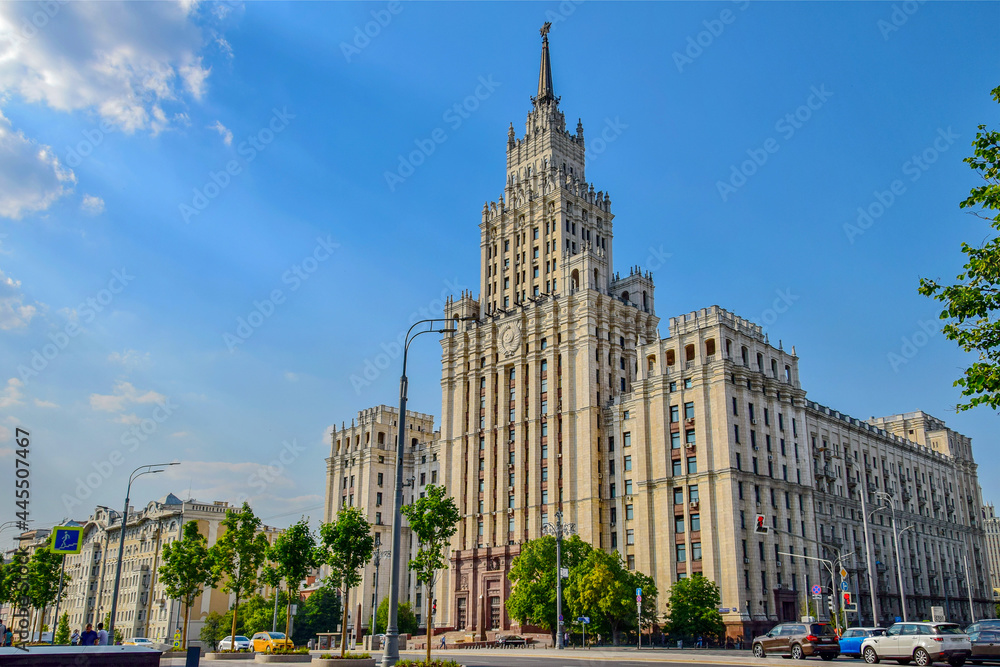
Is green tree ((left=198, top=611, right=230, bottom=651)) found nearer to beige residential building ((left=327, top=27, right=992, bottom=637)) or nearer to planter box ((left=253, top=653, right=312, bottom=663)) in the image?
beige residential building ((left=327, top=27, right=992, bottom=637))

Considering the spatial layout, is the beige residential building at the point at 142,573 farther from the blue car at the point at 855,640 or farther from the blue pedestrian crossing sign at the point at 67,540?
the blue car at the point at 855,640

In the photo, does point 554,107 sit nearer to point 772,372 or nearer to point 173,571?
point 772,372

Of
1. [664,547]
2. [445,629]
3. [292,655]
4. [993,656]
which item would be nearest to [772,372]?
[664,547]

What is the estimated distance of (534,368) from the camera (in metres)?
97.9

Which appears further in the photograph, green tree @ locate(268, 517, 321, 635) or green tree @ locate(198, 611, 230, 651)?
green tree @ locate(198, 611, 230, 651)

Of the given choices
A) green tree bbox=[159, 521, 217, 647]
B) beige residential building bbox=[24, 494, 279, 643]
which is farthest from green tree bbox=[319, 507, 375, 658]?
beige residential building bbox=[24, 494, 279, 643]

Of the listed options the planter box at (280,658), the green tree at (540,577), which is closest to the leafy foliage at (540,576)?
the green tree at (540,577)

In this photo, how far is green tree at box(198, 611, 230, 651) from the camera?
101 m

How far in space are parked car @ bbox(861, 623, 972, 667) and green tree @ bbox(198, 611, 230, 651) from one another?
8521 centimetres

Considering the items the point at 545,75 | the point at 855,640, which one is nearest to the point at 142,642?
the point at 855,640

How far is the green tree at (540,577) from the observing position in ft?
233

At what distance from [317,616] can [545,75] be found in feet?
279

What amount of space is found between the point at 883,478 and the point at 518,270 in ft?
186

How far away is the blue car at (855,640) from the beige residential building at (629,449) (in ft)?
83.4
